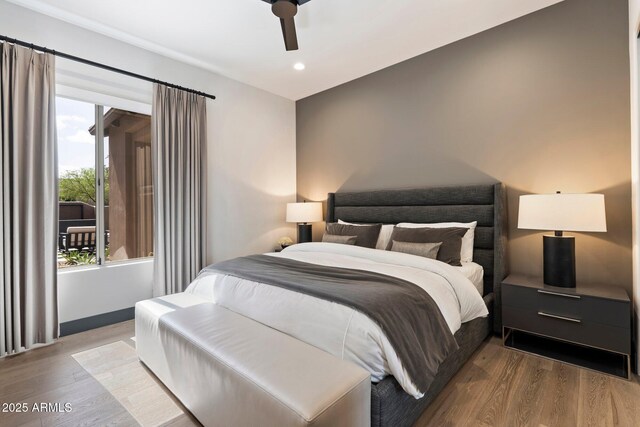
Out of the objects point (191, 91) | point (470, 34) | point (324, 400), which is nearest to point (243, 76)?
point (191, 91)

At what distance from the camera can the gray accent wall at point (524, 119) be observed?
91.0 inches

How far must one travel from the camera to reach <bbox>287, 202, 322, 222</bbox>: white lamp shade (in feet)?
13.4

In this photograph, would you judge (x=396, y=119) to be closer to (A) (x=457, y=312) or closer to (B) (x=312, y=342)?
(A) (x=457, y=312)

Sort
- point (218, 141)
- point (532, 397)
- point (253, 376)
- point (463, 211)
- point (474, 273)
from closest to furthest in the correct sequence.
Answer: point (253, 376) < point (532, 397) < point (474, 273) < point (463, 211) < point (218, 141)

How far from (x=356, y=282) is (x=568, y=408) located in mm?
1340

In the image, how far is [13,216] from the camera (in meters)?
2.34

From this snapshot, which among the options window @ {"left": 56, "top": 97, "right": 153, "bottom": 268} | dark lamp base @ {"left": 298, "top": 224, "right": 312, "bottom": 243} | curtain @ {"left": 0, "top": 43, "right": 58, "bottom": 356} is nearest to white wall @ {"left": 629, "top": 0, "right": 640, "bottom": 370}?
dark lamp base @ {"left": 298, "top": 224, "right": 312, "bottom": 243}

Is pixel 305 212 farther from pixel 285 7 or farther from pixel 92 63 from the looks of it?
pixel 92 63

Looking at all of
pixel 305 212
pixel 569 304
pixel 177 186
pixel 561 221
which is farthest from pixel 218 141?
pixel 569 304

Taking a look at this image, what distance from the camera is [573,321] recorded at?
6.85 ft

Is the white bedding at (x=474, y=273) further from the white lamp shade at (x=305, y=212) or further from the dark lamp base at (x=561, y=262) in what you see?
the white lamp shade at (x=305, y=212)

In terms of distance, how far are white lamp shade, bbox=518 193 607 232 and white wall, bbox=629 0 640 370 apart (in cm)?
19

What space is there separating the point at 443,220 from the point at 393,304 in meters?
1.79

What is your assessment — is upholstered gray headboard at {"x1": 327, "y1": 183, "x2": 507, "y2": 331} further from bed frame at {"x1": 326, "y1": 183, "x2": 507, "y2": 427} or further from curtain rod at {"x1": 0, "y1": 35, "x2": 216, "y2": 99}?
curtain rod at {"x1": 0, "y1": 35, "x2": 216, "y2": 99}
